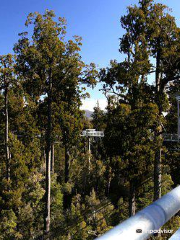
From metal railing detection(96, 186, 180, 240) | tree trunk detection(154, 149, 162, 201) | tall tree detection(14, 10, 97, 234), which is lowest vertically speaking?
tree trunk detection(154, 149, 162, 201)

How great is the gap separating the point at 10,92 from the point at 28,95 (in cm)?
406

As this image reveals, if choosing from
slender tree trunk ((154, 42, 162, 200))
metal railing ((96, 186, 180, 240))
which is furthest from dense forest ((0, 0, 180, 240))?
metal railing ((96, 186, 180, 240))

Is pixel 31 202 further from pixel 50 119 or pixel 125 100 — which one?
pixel 125 100

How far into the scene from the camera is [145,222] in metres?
1.24

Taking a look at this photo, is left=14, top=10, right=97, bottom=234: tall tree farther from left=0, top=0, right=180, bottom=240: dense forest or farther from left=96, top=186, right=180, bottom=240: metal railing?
left=96, top=186, right=180, bottom=240: metal railing

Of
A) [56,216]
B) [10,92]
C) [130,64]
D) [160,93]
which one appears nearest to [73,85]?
[130,64]

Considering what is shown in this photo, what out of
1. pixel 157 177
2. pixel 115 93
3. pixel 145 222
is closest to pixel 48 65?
pixel 115 93

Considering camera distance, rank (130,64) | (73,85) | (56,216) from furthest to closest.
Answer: (56,216), (73,85), (130,64)

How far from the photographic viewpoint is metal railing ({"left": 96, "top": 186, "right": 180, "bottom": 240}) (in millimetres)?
1027

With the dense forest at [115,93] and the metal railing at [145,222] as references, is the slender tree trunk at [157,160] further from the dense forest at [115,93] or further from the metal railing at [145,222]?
the metal railing at [145,222]

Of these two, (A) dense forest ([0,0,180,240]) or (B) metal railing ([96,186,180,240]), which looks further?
(A) dense forest ([0,0,180,240])

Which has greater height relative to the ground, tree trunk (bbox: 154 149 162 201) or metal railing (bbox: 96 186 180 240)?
metal railing (bbox: 96 186 180 240)

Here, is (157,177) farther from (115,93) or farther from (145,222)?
(145,222)

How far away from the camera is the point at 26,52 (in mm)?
12195
